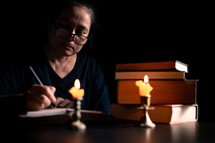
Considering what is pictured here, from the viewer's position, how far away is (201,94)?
1.51 meters

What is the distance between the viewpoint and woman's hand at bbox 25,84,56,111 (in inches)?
33.2

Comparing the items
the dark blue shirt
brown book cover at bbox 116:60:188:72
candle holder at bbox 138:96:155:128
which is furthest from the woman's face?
candle holder at bbox 138:96:155:128

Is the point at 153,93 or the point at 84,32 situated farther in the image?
the point at 84,32

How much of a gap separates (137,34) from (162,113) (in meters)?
0.93

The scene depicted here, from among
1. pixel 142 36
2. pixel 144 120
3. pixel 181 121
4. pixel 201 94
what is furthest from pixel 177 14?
pixel 144 120

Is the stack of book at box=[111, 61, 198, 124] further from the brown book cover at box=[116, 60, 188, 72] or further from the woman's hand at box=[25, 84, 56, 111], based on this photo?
the woman's hand at box=[25, 84, 56, 111]

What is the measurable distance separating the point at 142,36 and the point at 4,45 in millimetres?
1071

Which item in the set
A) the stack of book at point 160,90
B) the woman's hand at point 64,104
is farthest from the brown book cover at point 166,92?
the woman's hand at point 64,104

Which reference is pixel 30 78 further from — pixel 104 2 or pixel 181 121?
pixel 181 121

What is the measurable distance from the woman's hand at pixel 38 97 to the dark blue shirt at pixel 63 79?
54 centimetres

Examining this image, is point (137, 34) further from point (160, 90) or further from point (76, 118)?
point (76, 118)

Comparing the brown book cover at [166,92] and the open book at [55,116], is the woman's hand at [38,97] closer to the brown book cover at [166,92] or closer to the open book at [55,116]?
the open book at [55,116]

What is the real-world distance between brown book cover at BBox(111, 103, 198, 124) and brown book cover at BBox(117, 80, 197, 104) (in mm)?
35

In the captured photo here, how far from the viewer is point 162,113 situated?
95 centimetres
